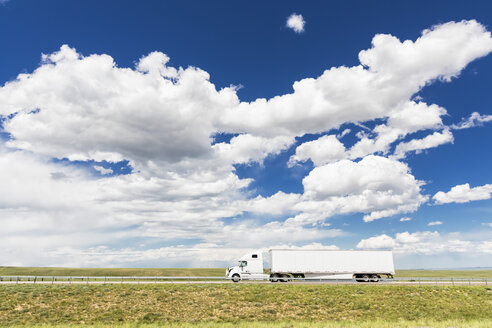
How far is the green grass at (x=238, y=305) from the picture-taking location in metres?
25.6

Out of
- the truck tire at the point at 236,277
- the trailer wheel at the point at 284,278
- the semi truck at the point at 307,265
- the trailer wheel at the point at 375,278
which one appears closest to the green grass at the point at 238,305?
the trailer wheel at the point at 284,278

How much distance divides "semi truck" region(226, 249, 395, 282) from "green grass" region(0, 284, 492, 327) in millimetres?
7747

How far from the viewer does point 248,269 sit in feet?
139

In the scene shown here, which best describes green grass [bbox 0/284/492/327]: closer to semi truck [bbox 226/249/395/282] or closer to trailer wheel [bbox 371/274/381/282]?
trailer wheel [bbox 371/274/381/282]

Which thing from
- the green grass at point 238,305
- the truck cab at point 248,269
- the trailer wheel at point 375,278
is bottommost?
the green grass at point 238,305

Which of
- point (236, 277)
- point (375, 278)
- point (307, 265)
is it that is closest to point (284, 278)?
point (307, 265)

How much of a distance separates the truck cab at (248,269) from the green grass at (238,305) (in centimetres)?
702

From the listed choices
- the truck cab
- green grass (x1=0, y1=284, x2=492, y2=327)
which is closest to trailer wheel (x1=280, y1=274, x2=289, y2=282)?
the truck cab

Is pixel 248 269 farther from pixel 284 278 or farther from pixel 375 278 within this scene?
pixel 375 278

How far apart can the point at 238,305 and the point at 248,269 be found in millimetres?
13787

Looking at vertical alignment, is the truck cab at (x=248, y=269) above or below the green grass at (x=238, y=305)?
above

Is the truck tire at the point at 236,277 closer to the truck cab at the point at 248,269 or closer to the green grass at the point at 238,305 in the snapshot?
the truck cab at the point at 248,269

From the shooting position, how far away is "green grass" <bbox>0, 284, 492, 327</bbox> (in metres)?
25.6

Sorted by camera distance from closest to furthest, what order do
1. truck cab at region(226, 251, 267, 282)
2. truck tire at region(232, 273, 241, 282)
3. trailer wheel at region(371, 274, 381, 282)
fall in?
truck tire at region(232, 273, 241, 282) < truck cab at region(226, 251, 267, 282) < trailer wheel at region(371, 274, 381, 282)
